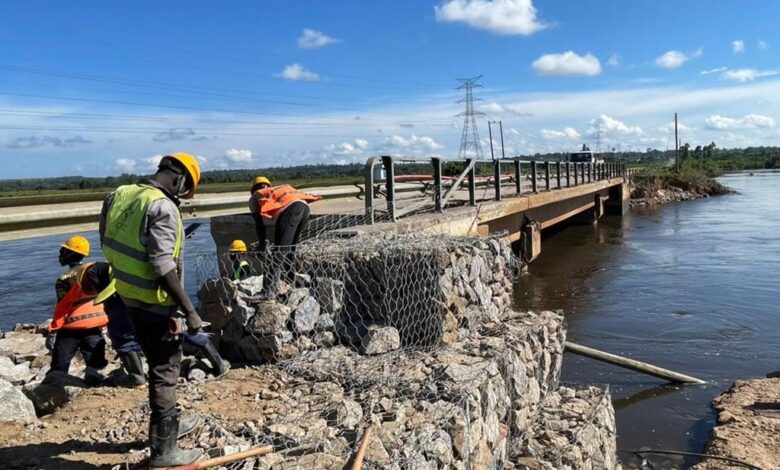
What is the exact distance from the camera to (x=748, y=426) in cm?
796

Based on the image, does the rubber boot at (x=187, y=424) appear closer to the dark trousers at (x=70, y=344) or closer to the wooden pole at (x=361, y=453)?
the wooden pole at (x=361, y=453)

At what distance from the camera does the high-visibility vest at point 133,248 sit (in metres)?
3.65

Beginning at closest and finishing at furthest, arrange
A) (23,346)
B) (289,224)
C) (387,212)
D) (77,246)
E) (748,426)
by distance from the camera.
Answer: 1. (77,246)
2. (289,224)
3. (23,346)
4. (748,426)
5. (387,212)

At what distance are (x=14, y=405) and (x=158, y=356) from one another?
65.3 inches

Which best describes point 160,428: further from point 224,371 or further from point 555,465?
point 555,465

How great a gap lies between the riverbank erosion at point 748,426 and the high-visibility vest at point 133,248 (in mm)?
6512

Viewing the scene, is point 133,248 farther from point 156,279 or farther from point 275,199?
point 275,199

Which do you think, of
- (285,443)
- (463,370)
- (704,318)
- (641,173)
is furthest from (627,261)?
(641,173)

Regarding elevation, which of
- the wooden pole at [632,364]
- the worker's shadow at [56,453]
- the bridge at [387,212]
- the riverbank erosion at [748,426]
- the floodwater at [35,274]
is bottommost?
the riverbank erosion at [748,426]

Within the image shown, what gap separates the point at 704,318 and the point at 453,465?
11.4 metres

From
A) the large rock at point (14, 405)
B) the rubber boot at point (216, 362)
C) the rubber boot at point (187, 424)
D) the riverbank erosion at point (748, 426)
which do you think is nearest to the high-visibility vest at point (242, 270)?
the rubber boot at point (216, 362)

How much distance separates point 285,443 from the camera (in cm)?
400

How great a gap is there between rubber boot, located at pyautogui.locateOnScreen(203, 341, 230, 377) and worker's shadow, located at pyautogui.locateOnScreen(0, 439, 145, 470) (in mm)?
1325

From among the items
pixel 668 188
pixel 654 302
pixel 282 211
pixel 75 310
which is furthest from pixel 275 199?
pixel 668 188
